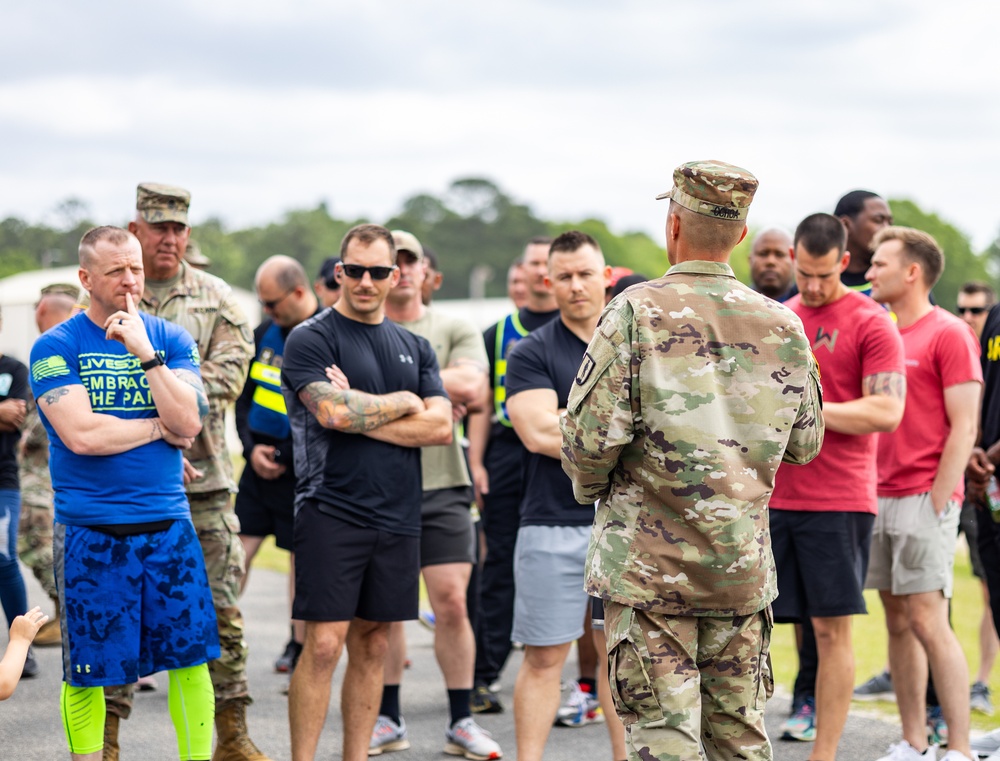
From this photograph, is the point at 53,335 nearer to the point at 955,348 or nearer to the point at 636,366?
the point at 636,366

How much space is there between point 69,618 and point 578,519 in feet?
7.22

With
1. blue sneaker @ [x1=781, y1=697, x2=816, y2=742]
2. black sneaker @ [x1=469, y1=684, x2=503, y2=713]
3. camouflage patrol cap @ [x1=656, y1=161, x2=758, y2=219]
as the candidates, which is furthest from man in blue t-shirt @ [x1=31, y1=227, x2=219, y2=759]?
blue sneaker @ [x1=781, y1=697, x2=816, y2=742]

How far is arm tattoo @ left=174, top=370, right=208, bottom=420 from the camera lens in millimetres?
4652

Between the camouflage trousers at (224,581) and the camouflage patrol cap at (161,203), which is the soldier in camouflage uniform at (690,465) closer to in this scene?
the camouflage trousers at (224,581)

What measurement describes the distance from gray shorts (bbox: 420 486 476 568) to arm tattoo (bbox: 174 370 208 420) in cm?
166

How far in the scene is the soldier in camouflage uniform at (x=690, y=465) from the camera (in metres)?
3.45

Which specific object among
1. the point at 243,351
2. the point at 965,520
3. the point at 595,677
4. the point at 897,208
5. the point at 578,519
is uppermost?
the point at 897,208

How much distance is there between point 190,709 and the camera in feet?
15.3

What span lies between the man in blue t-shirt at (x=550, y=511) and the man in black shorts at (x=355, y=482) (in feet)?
1.38

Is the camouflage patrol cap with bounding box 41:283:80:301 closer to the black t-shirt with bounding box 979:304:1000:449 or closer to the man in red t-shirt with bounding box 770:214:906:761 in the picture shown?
the man in red t-shirt with bounding box 770:214:906:761

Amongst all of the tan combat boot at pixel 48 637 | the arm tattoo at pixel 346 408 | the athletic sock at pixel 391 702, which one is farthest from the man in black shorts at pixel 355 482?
the tan combat boot at pixel 48 637

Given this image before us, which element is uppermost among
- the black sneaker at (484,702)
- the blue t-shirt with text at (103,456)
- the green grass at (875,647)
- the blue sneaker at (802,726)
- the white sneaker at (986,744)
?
the blue t-shirt with text at (103,456)

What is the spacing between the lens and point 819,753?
203 inches

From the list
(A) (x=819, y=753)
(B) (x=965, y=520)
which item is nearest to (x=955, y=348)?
(A) (x=819, y=753)
